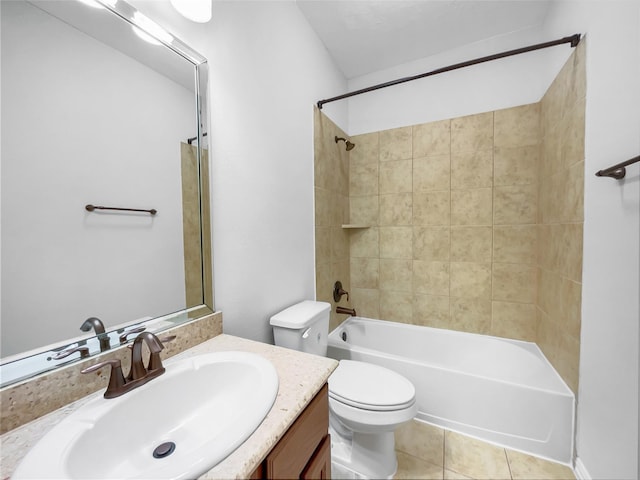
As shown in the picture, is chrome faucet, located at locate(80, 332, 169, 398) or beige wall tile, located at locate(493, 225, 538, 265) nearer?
chrome faucet, located at locate(80, 332, 169, 398)

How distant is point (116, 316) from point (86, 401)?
23cm

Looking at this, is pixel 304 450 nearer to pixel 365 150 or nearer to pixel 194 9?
pixel 194 9

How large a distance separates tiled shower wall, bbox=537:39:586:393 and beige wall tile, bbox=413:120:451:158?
59 cm

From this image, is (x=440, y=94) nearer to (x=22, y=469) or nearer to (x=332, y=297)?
(x=332, y=297)

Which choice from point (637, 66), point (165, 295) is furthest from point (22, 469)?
point (637, 66)

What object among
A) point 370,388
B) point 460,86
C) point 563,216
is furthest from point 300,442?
point 460,86

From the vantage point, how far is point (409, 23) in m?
1.66

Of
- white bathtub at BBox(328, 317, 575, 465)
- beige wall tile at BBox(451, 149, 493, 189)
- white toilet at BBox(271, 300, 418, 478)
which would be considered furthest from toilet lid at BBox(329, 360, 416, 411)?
beige wall tile at BBox(451, 149, 493, 189)

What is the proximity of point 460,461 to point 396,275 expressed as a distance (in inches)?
48.5

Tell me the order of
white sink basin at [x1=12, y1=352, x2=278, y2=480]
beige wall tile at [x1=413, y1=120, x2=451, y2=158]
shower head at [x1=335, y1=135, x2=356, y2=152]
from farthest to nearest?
shower head at [x1=335, y1=135, x2=356, y2=152] < beige wall tile at [x1=413, y1=120, x2=451, y2=158] < white sink basin at [x1=12, y1=352, x2=278, y2=480]

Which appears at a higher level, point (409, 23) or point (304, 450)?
point (409, 23)

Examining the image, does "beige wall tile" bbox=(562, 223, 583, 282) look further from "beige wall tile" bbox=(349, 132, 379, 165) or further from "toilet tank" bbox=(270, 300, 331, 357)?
"beige wall tile" bbox=(349, 132, 379, 165)

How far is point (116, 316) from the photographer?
77cm

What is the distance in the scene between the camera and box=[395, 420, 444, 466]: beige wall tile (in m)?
1.34
